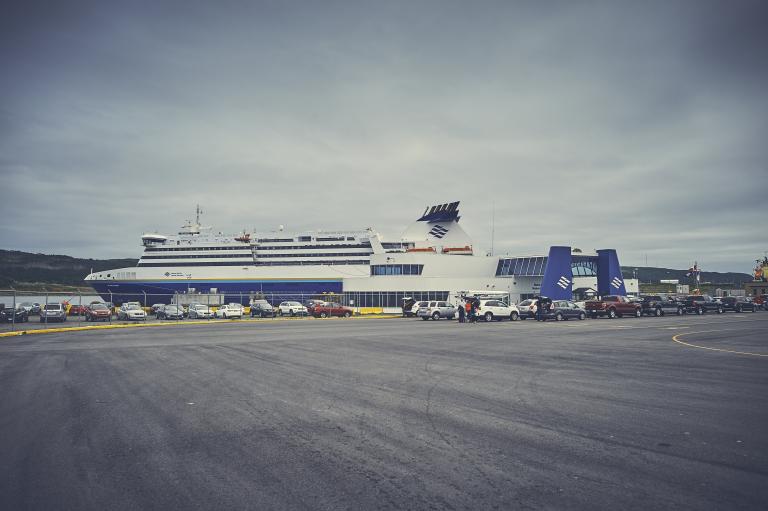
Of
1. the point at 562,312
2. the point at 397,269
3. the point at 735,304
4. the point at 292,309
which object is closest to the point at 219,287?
the point at 397,269

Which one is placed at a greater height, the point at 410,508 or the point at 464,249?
the point at 464,249

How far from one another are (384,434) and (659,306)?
44.2 meters

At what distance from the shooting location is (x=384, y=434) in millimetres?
6770

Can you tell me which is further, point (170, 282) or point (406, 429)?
point (170, 282)

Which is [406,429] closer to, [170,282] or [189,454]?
[189,454]

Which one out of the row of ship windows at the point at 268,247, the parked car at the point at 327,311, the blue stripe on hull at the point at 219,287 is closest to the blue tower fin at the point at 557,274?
the parked car at the point at 327,311

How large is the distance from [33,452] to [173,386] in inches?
176

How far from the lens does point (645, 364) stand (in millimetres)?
13625

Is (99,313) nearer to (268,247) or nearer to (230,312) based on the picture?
(230,312)

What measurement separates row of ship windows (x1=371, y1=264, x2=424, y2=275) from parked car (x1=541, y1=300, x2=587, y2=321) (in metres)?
28.4

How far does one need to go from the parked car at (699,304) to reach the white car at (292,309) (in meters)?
37.0

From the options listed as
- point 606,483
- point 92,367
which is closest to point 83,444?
point 606,483

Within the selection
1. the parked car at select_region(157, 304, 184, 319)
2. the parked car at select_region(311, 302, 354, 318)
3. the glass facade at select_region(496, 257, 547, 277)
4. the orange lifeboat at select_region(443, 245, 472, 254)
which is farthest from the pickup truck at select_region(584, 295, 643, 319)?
the parked car at select_region(157, 304, 184, 319)

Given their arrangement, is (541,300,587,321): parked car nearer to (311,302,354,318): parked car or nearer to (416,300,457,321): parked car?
(416,300,457,321): parked car
